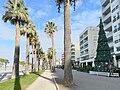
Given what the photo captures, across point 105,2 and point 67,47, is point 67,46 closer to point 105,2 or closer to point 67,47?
point 67,47

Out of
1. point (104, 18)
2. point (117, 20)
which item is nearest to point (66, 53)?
point (117, 20)

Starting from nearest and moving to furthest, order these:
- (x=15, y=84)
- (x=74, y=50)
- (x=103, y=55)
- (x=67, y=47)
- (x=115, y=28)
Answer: (x=67, y=47) → (x=15, y=84) → (x=103, y=55) → (x=115, y=28) → (x=74, y=50)

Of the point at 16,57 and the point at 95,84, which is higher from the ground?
the point at 16,57

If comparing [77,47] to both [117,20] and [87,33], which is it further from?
[117,20]

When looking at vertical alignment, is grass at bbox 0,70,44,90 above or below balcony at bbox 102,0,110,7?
below

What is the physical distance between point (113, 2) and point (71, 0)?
42.7 metres

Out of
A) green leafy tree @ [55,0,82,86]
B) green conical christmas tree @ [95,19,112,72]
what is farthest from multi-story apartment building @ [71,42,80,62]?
green leafy tree @ [55,0,82,86]

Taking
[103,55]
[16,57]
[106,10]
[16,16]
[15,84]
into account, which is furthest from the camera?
[106,10]

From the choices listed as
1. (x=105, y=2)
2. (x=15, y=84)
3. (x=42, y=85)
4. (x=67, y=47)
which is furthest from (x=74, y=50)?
(x=67, y=47)

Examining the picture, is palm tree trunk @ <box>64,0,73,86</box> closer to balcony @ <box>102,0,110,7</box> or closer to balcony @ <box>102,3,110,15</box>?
balcony @ <box>102,3,110,15</box>

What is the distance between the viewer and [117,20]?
56938 mm

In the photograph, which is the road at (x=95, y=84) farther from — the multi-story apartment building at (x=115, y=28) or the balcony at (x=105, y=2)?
the balcony at (x=105, y=2)

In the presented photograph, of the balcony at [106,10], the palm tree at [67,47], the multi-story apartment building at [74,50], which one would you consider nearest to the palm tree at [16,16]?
the palm tree at [67,47]

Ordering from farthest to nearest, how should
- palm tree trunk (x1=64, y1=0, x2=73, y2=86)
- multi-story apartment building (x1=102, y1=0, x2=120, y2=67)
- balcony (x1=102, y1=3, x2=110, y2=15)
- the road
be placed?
balcony (x1=102, y1=3, x2=110, y2=15)
multi-story apartment building (x1=102, y1=0, x2=120, y2=67)
palm tree trunk (x1=64, y1=0, x2=73, y2=86)
the road
